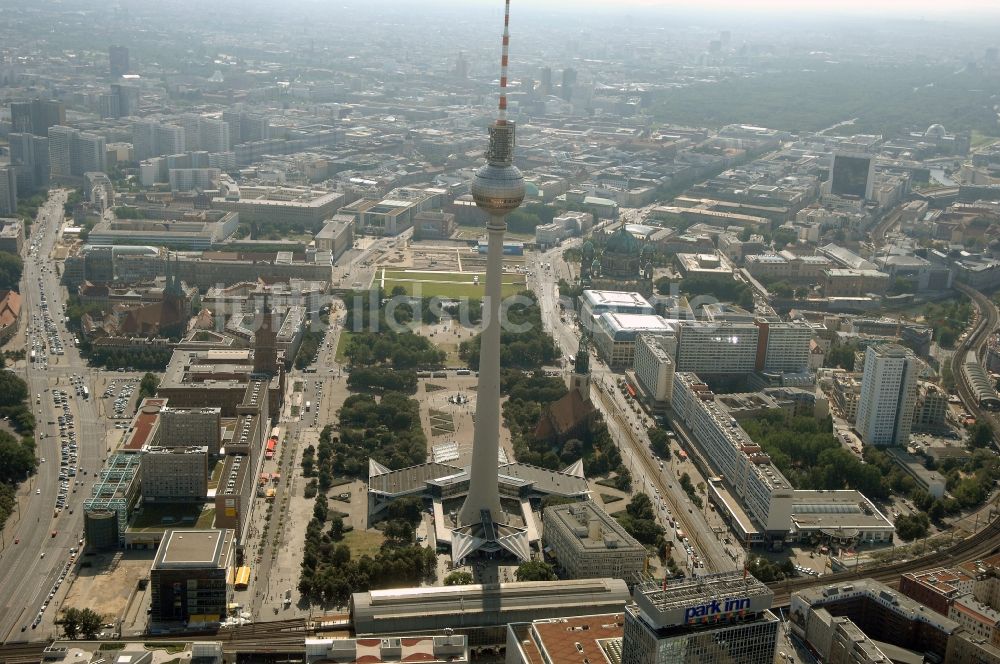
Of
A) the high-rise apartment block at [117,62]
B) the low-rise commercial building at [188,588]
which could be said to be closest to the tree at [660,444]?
the low-rise commercial building at [188,588]

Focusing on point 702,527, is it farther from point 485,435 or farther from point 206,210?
point 206,210

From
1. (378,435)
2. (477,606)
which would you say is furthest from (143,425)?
(477,606)

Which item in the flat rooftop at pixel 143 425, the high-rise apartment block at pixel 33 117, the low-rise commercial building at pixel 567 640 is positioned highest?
the high-rise apartment block at pixel 33 117

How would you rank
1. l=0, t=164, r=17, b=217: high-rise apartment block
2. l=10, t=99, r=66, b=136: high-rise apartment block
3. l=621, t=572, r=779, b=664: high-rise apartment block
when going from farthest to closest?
l=10, t=99, r=66, b=136: high-rise apartment block < l=0, t=164, r=17, b=217: high-rise apartment block < l=621, t=572, r=779, b=664: high-rise apartment block

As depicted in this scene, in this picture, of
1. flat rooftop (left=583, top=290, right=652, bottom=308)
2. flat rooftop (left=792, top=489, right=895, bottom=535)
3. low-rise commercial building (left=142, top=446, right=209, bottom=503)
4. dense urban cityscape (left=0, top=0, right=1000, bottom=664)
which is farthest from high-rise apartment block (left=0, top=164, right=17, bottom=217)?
flat rooftop (left=792, top=489, right=895, bottom=535)

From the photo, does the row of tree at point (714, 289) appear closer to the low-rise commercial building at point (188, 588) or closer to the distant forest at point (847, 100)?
the low-rise commercial building at point (188, 588)

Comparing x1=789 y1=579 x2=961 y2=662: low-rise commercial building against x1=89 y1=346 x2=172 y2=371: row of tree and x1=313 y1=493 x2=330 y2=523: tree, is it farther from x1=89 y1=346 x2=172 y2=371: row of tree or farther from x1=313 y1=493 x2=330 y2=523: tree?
x1=89 y1=346 x2=172 y2=371: row of tree

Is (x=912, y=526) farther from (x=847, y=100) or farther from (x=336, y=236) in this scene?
(x=847, y=100)
